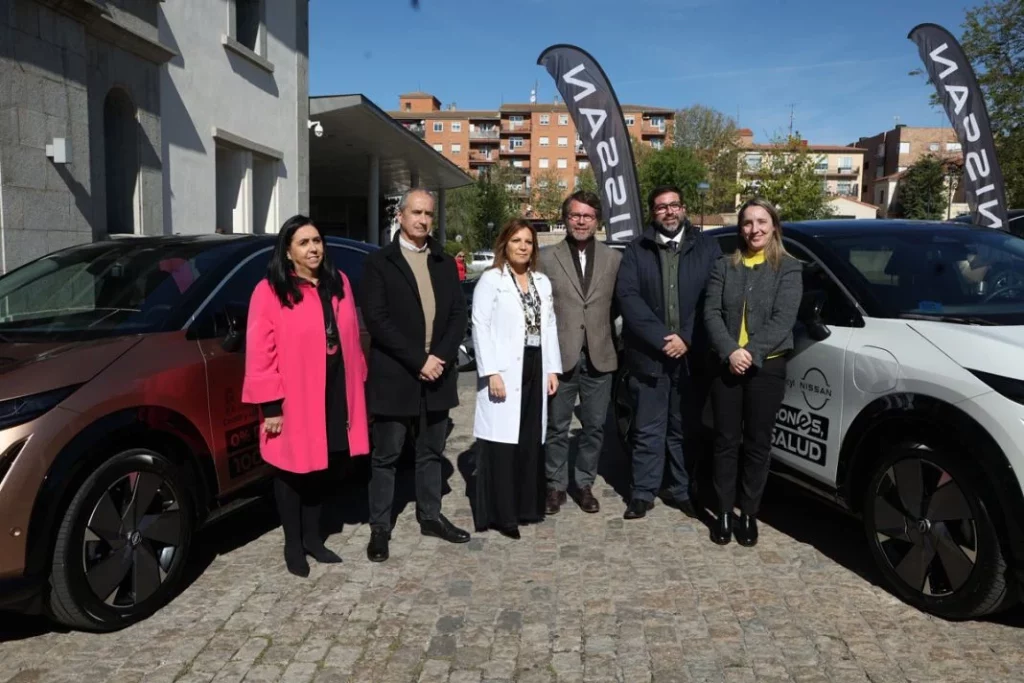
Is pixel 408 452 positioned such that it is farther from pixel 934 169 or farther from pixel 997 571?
pixel 934 169

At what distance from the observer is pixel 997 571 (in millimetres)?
3172

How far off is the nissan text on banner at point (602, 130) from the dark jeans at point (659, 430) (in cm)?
510

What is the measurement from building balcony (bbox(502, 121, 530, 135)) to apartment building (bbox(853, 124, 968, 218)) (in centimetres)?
4304

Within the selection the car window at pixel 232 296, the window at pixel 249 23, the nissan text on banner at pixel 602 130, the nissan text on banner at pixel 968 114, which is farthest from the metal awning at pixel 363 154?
the car window at pixel 232 296

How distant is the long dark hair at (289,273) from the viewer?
150 inches

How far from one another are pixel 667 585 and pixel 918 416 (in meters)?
1.41

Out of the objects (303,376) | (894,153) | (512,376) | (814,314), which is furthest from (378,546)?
(894,153)

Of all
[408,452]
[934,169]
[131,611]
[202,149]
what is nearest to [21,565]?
[131,611]

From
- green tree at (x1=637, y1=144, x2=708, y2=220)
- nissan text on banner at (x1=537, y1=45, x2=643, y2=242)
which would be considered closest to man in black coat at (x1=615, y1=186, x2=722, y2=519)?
nissan text on banner at (x1=537, y1=45, x2=643, y2=242)

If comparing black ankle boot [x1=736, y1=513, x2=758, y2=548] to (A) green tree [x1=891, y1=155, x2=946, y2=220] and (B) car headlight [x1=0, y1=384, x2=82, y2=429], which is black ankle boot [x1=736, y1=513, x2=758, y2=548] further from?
(A) green tree [x1=891, y1=155, x2=946, y2=220]

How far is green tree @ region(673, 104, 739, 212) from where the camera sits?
72.1 meters

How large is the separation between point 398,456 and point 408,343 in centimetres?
65

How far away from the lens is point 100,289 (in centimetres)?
409

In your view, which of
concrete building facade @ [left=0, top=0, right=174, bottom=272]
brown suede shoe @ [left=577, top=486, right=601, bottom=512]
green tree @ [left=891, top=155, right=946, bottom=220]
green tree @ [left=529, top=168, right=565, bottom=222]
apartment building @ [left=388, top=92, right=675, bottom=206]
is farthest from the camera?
apartment building @ [left=388, top=92, right=675, bottom=206]
